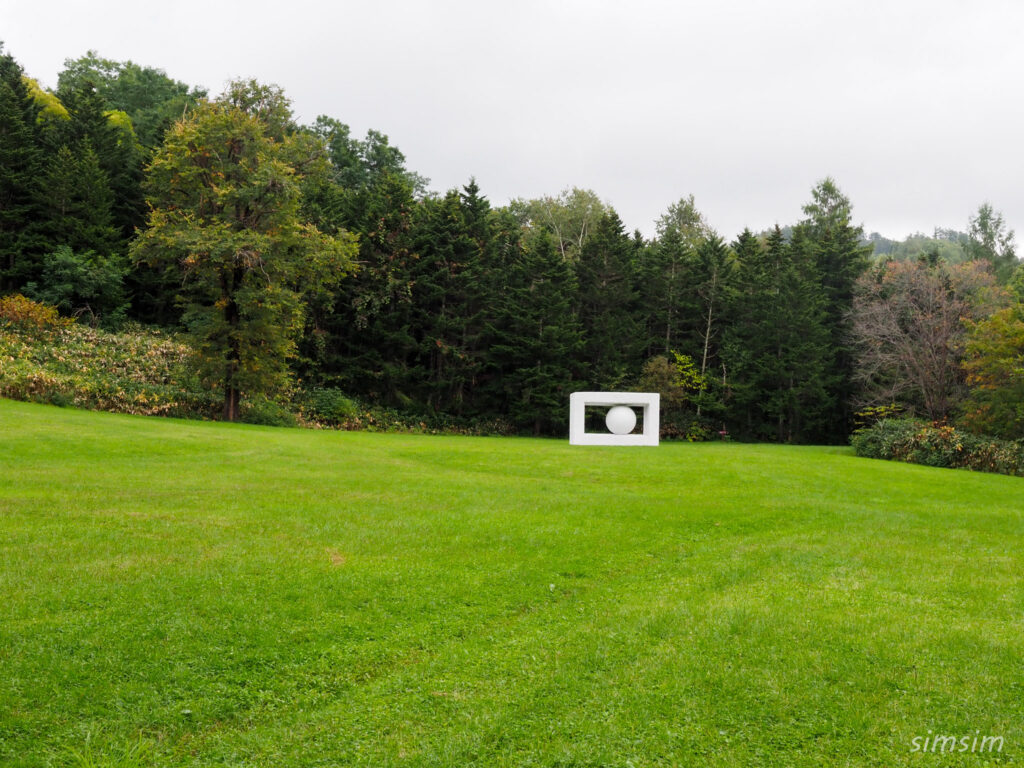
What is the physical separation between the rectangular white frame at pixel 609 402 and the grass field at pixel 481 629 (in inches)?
494

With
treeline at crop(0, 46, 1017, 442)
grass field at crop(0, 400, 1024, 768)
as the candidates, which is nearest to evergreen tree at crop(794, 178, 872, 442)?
treeline at crop(0, 46, 1017, 442)

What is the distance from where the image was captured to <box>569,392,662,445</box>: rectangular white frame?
23.2 m

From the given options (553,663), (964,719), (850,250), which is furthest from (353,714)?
(850,250)

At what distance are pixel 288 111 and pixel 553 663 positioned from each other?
82.5 ft

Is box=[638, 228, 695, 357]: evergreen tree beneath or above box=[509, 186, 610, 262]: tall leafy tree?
beneath

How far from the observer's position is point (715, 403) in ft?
109

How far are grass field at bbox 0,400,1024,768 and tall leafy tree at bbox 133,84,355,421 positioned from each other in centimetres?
1238

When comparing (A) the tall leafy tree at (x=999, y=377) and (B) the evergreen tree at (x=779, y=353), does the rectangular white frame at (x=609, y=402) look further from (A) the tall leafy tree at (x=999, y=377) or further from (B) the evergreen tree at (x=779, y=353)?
(B) the evergreen tree at (x=779, y=353)

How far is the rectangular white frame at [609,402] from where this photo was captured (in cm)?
2322

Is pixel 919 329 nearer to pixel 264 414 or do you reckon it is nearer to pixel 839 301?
pixel 839 301

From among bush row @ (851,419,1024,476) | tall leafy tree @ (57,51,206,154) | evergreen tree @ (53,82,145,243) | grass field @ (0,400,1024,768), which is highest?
tall leafy tree @ (57,51,206,154)

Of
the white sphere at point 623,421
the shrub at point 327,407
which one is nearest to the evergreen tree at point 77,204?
the shrub at point 327,407

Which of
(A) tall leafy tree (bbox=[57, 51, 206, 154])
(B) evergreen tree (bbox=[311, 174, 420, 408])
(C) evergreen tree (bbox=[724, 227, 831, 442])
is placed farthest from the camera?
(A) tall leafy tree (bbox=[57, 51, 206, 154])

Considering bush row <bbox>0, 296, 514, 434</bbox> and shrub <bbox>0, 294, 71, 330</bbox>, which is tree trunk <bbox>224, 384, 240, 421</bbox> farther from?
shrub <bbox>0, 294, 71, 330</bbox>
